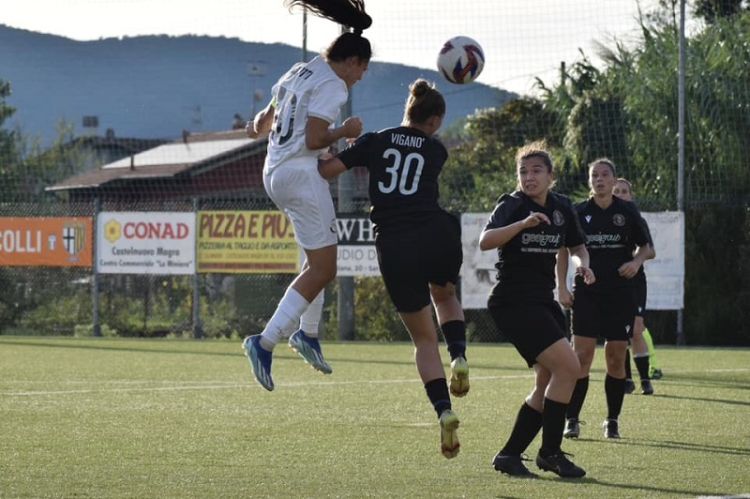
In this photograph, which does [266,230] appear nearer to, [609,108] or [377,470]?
[609,108]

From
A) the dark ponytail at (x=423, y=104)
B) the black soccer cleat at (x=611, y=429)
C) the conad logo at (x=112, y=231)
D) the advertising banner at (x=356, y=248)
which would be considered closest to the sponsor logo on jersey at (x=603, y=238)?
the black soccer cleat at (x=611, y=429)

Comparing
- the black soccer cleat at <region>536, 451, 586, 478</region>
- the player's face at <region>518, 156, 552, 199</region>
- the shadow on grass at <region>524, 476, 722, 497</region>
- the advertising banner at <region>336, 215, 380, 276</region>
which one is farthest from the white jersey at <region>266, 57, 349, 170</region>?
the advertising banner at <region>336, 215, 380, 276</region>

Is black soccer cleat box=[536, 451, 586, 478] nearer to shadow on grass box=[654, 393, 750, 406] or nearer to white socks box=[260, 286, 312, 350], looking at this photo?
white socks box=[260, 286, 312, 350]

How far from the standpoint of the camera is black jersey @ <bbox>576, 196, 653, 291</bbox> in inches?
447

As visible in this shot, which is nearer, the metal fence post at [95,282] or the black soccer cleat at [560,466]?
the black soccer cleat at [560,466]

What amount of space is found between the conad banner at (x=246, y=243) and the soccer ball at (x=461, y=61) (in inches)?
601

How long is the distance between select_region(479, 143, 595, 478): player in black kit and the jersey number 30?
0.53 metres

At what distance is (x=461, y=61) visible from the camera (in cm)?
1048

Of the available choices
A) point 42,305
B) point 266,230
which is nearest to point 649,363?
point 266,230

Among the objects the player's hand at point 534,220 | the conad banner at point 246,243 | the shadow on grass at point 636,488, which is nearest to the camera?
the shadow on grass at point 636,488

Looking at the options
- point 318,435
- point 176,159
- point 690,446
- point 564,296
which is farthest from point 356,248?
point 176,159

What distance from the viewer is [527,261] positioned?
8.78m

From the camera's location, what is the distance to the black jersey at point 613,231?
37.3 feet

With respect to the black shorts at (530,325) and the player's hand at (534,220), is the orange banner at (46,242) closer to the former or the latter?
the black shorts at (530,325)
